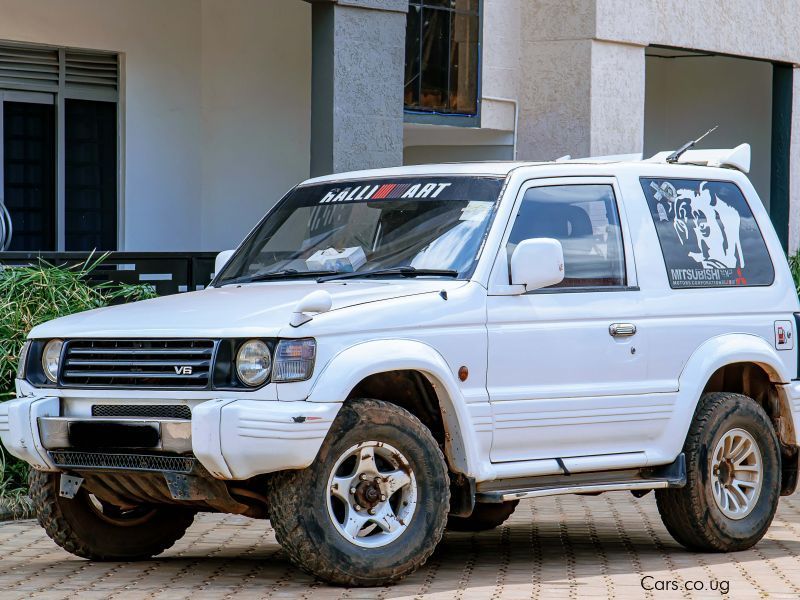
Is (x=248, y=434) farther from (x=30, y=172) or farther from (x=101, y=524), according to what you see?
(x=30, y=172)

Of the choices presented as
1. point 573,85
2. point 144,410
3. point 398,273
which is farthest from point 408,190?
point 573,85

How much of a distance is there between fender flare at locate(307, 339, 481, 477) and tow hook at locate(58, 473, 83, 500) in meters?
1.40

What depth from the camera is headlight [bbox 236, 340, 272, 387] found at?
6.94m

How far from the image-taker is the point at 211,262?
12.6m

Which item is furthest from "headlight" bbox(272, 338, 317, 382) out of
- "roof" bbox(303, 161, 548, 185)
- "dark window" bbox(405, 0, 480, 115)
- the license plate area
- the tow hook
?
"dark window" bbox(405, 0, 480, 115)

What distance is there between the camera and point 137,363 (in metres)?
7.20

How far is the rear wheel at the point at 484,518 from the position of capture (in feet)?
30.5

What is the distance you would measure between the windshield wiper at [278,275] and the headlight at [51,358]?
1.25 meters

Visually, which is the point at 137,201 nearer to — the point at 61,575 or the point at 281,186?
the point at 281,186

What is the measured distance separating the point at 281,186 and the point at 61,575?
10.1 m

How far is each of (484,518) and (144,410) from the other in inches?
116

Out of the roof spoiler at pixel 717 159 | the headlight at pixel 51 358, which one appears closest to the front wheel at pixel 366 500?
the headlight at pixel 51 358

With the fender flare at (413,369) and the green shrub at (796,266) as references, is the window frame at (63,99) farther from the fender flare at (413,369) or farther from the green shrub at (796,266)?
the fender flare at (413,369)

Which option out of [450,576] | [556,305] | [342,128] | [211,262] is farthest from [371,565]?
[342,128]
